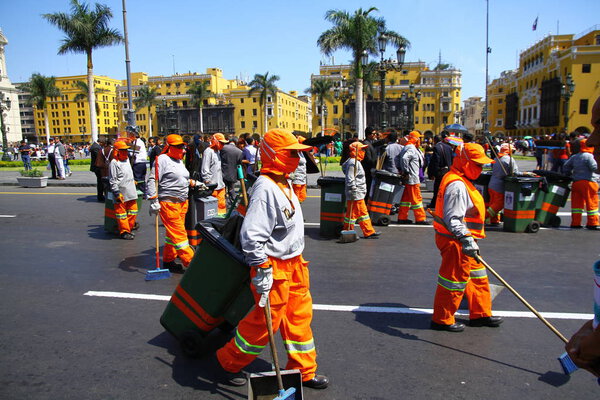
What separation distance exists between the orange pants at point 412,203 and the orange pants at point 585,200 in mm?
3055

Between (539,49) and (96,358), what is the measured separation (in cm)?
9305

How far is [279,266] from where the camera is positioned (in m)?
3.08

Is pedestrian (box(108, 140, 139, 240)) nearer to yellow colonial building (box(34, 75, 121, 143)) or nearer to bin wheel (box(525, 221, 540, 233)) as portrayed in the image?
bin wheel (box(525, 221, 540, 233))

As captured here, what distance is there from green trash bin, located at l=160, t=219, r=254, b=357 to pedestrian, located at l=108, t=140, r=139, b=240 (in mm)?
4990

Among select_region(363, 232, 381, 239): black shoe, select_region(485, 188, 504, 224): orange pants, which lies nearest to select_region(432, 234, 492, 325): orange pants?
select_region(363, 232, 381, 239): black shoe

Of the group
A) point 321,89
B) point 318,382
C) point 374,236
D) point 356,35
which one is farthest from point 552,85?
point 318,382

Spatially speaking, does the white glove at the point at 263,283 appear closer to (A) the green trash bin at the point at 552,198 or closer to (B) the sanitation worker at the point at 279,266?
(B) the sanitation worker at the point at 279,266

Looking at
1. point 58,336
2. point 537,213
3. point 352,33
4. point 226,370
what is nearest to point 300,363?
point 226,370

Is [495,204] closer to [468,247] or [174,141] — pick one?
[468,247]

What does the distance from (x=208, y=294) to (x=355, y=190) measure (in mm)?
4864

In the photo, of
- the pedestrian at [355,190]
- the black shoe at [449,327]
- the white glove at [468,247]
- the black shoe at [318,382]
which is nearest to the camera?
the black shoe at [318,382]

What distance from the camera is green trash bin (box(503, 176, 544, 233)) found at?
8320mm

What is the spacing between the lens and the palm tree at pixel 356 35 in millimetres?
25578

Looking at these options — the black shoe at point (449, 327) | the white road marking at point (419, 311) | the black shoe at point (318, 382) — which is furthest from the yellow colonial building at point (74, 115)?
the black shoe at point (318, 382)
